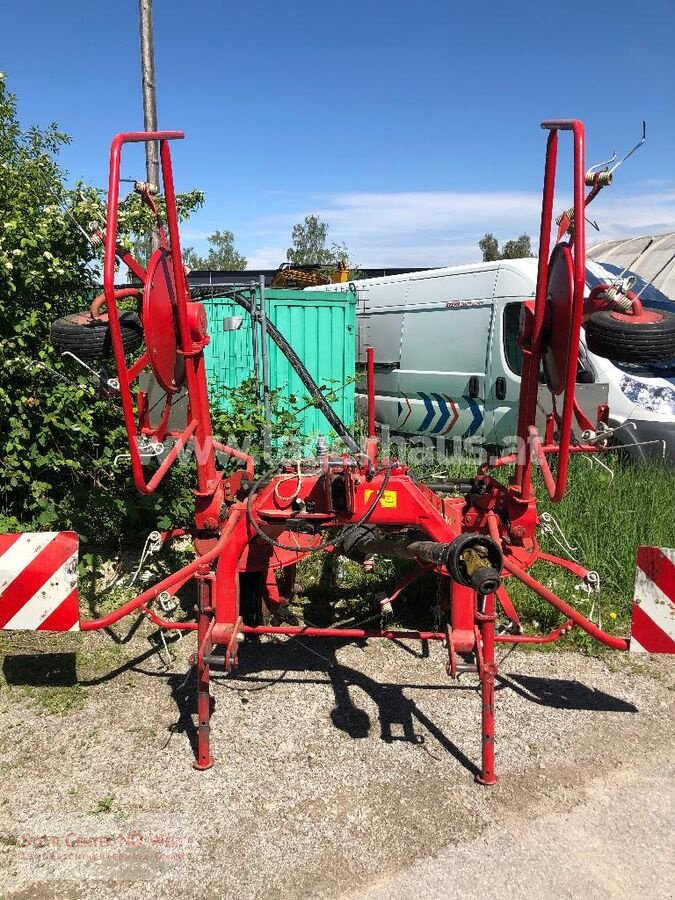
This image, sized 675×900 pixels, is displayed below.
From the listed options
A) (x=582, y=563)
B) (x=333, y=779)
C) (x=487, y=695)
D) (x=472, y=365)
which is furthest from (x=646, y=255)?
(x=333, y=779)

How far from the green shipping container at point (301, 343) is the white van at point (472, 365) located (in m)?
0.77

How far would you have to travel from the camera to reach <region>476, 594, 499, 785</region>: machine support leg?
10.3 feet

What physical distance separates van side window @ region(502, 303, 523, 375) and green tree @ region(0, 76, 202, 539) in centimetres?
417

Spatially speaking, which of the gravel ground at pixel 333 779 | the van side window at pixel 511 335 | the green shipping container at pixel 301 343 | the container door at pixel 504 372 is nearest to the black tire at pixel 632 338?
the gravel ground at pixel 333 779

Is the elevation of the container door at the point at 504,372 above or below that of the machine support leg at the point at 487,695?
above

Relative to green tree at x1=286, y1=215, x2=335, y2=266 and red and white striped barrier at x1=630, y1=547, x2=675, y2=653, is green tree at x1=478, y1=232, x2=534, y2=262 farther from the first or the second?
red and white striped barrier at x1=630, y1=547, x2=675, y2=653

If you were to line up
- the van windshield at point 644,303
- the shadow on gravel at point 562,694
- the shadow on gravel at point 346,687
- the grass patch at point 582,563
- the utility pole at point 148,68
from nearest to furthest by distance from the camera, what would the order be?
the shadow on gravel at point 346,687
the shadow on gravel at point 562,694
the grass patch at point 582,563
the van windshield at point 644,303
the utility pole at point 148,68

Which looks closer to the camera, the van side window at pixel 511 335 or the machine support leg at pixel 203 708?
the machine support leg at pixel 203 708

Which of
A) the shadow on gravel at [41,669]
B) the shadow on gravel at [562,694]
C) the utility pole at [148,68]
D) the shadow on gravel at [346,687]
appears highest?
the utility pole at [148,68]

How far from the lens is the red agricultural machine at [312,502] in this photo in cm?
303

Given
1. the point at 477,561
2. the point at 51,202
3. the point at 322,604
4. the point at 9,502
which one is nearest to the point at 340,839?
the point at 477,561

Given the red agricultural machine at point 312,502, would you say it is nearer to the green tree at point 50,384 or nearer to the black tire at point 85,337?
the black tire at point 85,337

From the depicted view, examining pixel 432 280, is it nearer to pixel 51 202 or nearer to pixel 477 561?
pixel 51 202

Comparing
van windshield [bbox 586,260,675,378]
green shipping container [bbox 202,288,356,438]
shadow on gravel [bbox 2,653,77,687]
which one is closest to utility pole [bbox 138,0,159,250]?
green shipping container [bbox 202,288,356,438]
